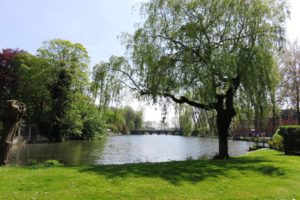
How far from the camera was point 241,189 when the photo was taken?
8.67 metres

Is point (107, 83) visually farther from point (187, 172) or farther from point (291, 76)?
point (291, 76)

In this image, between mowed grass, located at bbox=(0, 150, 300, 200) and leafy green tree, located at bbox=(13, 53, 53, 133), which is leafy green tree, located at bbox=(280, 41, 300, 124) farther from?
leafy green tree, located at bbox=(13, 53, 53, 133)

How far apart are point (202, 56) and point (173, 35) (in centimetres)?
187

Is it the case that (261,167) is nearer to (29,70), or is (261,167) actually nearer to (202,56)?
(202,56)

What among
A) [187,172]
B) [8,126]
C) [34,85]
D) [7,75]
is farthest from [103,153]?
[7,75]

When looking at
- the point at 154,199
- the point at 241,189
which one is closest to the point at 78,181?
the point at 154,199

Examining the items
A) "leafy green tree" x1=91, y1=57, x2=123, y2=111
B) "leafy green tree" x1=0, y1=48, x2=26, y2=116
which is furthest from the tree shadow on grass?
"leafy green tree" x1=0, y1=48, x2=26, y2=116

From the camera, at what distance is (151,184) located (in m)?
8.61

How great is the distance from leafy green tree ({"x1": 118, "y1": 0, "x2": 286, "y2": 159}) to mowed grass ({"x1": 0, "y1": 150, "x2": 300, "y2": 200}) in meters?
4.83

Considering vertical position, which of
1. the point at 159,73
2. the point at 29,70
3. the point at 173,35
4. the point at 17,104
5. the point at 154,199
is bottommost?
the point at 154,199

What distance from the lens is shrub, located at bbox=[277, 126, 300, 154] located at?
61.9 feet

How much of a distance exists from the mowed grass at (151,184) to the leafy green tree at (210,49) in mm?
4830

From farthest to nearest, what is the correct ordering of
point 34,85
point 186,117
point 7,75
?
point 7,75
point 34,85
point 186,117

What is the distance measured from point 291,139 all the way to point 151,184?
1392 cm
